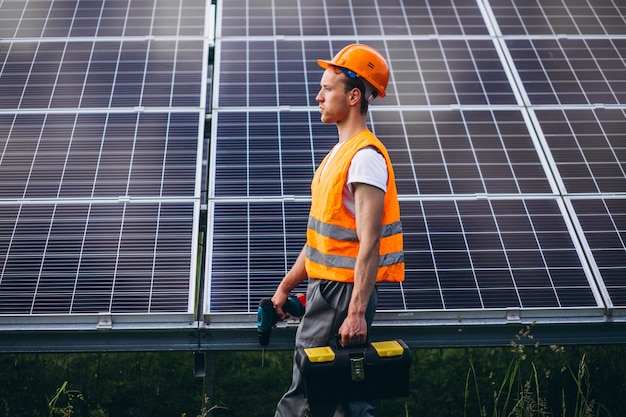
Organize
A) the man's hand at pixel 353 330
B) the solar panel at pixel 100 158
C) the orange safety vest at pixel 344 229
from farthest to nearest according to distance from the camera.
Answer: the solar panel at pixel 100 158 < the orange safety vest at pixel 344 229 < the man's hand at pixel 353 330

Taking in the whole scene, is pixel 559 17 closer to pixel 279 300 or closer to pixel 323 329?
pixel 279 300

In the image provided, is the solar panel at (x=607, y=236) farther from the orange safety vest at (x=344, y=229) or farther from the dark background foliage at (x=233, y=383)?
the orange safety vest at (x=344, y=229)

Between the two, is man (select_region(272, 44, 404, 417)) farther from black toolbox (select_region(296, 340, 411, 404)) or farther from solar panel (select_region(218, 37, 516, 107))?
solar panel (select_region(218, 37, 516, 107))

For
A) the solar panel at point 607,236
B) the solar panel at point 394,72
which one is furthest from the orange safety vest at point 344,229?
the solar panel at point 394,72

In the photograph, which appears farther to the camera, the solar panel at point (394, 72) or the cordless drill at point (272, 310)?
the solar panel at point (394, 72)

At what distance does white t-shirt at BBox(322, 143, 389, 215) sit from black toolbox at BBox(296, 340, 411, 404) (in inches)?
36.5

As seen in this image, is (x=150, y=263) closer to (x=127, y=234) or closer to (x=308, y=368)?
(x=127, y=234)

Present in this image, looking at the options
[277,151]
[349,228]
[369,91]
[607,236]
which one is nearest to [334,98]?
[369,91]

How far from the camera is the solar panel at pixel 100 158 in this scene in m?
5.32

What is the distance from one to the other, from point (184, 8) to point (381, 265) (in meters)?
4.85

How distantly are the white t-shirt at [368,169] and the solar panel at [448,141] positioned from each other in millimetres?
1613

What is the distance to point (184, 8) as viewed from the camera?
7832mm

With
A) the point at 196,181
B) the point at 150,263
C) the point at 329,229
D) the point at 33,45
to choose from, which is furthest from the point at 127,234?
the point at 33,45

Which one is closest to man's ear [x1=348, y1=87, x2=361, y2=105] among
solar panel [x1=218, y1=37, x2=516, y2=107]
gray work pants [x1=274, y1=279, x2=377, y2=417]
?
gray work pants [x1=274, y1=279, x2=377, y2=417]
